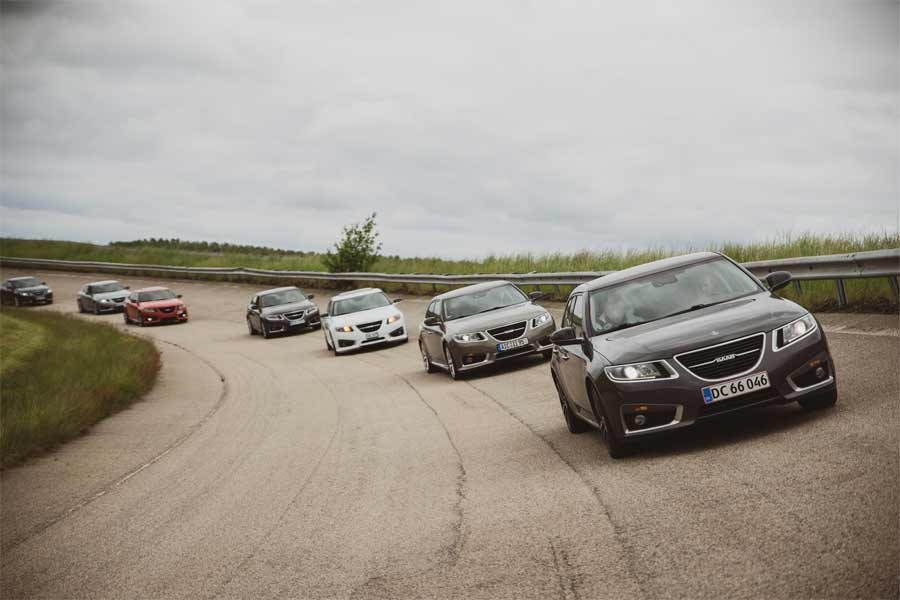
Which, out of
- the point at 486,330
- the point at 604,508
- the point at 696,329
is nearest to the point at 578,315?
the point at 696,329

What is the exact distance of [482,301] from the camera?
18016 mm

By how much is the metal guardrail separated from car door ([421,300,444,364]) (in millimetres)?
5488

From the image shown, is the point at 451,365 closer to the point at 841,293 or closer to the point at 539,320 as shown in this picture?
the point at 539,320

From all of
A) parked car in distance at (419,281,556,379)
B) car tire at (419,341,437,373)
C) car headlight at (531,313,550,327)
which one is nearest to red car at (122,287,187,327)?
car tire at (419,341,437,373)

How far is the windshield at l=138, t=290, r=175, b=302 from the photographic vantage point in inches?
1534

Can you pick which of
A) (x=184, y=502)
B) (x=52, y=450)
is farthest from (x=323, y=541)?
(x=52, y=450)

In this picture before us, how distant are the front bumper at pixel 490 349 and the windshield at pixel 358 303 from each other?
8.99m

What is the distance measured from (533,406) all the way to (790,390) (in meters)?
4.96

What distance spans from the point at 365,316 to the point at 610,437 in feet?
54.5

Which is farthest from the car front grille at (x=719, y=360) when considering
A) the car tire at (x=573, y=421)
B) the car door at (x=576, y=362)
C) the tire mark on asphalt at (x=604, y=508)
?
the car tire at (x=573, y=421)

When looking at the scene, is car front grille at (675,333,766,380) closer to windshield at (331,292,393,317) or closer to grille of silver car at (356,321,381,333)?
grille of silver car at (356,321,381,333)

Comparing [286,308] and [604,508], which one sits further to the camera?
[286,308]

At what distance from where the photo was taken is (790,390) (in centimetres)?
810

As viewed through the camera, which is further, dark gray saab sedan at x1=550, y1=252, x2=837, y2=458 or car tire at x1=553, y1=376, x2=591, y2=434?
car tire at x1=553, y1=376, x2=591, y2=434
